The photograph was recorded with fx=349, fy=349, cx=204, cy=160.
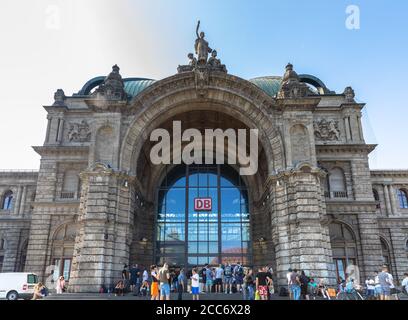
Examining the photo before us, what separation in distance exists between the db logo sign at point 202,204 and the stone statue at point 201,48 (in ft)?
42.9

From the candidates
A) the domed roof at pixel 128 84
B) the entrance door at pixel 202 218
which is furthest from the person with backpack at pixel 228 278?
the domed roof at pixel 128 84

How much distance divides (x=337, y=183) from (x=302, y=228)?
44.6 ft

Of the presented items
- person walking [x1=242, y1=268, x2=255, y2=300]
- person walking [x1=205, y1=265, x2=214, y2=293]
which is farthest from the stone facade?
person walking [x1=242, y1=268, x2=255, y2=300]

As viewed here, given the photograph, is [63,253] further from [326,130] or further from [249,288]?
[326,130]

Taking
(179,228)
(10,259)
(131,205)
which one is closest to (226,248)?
(179,228)

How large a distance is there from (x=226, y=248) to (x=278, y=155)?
1088 cm

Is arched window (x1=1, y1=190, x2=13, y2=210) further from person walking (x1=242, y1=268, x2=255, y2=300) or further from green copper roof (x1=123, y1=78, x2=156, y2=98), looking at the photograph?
person walking (x1=242, y1=268, x2=255, y2=300)

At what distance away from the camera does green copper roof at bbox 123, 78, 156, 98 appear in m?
39.1

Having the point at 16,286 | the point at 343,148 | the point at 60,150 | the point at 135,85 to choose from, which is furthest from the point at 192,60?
the point at 16,286

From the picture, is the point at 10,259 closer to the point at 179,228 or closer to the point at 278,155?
the point at 179,228

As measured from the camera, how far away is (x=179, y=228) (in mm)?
33312

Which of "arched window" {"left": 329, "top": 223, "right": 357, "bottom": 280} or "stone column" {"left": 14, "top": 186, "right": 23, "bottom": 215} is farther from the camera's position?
"stone column" {"left": 14, "top": 186, "right": 23, "bottom": 215}

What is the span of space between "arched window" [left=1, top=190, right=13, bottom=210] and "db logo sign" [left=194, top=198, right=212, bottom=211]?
27.0 m

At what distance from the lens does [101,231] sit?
24.3m
